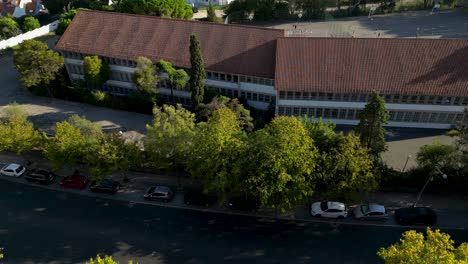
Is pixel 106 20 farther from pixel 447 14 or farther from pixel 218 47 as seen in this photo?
pixel 447 14

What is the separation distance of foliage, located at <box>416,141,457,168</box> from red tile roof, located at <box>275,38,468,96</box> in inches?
333

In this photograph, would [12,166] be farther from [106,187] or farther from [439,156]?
[439,156]

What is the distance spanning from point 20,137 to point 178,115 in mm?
16615

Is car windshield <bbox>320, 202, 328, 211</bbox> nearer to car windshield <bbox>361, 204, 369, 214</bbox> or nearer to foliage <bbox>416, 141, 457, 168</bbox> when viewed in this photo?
car windshield <bbox>361, 204, 369, 214</bbox>

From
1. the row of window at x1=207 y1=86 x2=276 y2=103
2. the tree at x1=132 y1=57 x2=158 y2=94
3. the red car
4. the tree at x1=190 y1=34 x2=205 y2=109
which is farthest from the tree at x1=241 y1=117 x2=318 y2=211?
the tree at x1=132 y1=57 x2=158 y2=94

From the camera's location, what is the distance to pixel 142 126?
4712 centimetres

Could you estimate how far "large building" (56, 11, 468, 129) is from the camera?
40.6m

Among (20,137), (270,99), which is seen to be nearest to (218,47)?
(270,99)

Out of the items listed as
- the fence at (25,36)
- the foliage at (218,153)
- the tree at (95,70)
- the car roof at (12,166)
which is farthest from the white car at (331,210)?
the fence at (25,36)

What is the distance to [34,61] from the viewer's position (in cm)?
4794

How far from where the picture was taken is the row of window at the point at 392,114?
139ft

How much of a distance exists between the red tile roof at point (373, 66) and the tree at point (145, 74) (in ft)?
50.1

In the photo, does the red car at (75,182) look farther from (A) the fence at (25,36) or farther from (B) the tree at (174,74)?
(A) the fence at (25,36)

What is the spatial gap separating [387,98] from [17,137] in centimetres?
3928
